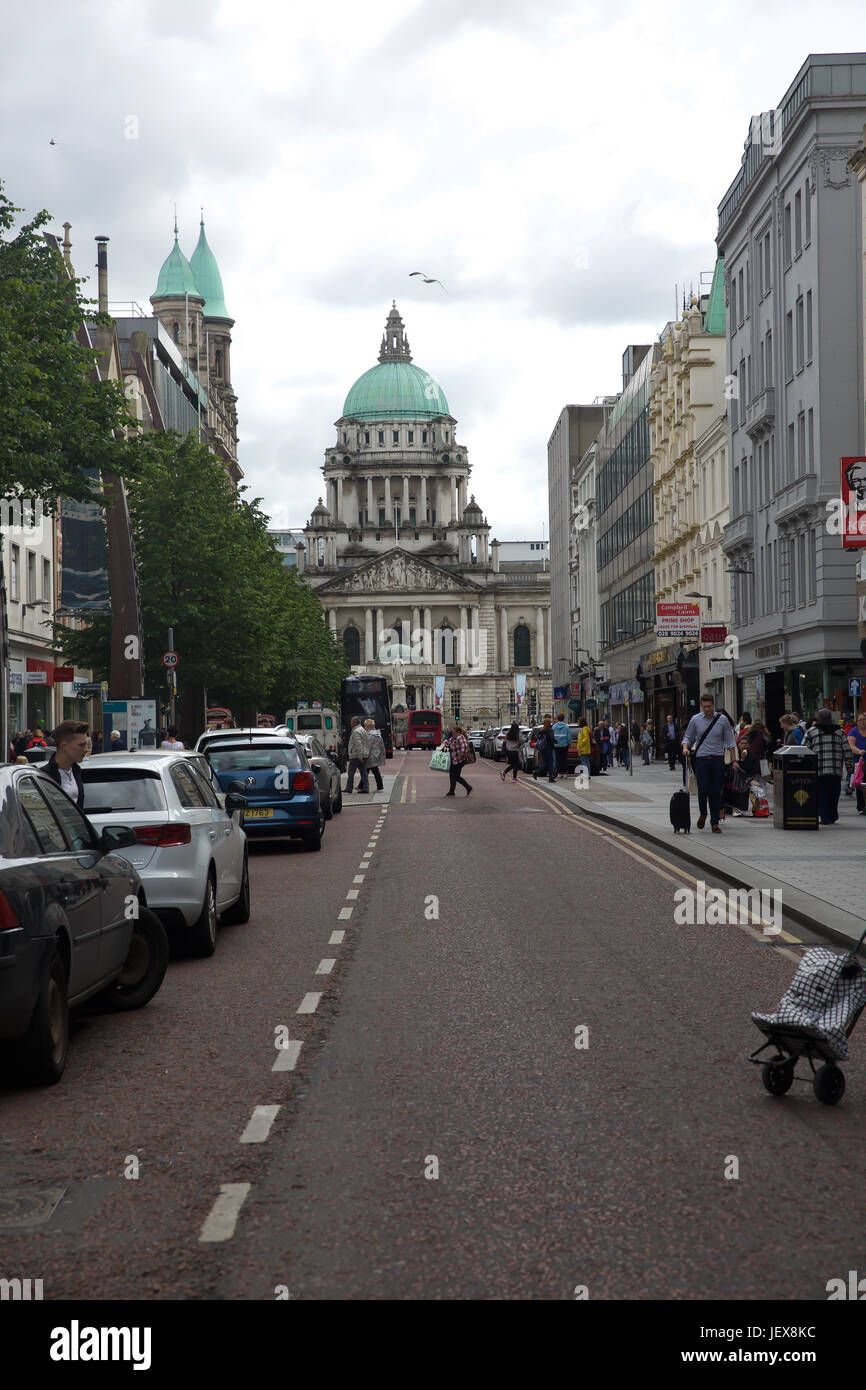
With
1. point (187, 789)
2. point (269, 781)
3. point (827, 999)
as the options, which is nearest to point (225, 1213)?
point (827, 999)

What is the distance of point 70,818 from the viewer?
29.1 feet

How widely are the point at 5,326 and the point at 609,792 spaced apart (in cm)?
1758

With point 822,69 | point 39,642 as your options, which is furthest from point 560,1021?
point 39,642

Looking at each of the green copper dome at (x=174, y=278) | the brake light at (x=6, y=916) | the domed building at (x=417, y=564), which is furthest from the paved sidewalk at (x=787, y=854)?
the domed building at (x=417, y=564)

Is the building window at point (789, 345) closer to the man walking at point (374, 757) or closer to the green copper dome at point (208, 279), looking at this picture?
the man walking at point (374, 757)

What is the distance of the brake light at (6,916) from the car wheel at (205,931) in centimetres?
456

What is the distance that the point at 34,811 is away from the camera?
811 cm

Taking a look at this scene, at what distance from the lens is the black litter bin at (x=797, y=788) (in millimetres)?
22188

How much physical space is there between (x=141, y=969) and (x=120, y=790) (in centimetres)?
257

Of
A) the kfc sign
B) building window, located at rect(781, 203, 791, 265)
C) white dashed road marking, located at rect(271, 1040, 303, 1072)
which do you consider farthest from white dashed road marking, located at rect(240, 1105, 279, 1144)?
building window, located at rect(781, 203, 791, 265)

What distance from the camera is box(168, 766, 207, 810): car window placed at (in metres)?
12.3

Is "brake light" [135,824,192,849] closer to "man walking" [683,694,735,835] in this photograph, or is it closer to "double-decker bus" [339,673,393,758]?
"man walking" [683,694,735,835]

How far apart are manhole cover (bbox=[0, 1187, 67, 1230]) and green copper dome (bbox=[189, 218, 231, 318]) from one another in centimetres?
11888
